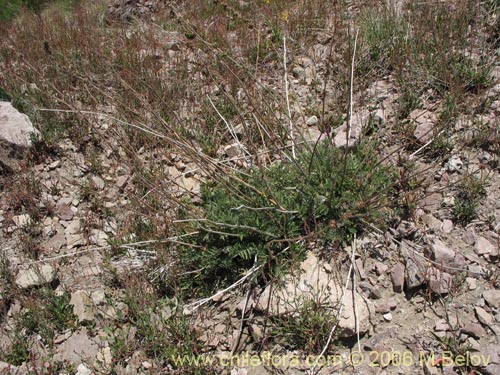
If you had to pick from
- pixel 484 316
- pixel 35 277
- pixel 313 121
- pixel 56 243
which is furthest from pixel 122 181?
pixel 484 316

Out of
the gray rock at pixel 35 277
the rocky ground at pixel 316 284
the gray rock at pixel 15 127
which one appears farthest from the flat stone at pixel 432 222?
the gray rock at pixel 15 127

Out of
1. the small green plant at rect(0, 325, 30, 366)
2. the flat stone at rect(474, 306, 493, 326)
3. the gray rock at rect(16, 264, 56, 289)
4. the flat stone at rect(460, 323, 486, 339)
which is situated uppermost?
the flat stone at rect(474, 306, 493, 326)

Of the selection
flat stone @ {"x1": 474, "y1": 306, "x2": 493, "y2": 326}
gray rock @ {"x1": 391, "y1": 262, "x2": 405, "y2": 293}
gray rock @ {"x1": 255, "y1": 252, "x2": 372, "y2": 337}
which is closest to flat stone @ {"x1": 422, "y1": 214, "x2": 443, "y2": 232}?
gray rock @ {"x1": 391, "y1": 262, "x2": 405, "y2": 293}

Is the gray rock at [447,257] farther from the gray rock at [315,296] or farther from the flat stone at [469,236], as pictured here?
the gray rock at [315,296]

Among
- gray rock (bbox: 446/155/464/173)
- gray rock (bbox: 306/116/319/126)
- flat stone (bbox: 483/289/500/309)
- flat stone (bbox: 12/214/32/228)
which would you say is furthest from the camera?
gray rock (bbox: 306/116/319/126)

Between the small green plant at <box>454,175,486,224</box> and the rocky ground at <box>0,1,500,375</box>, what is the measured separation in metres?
0.03

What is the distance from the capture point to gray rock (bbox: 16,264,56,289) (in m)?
3.39

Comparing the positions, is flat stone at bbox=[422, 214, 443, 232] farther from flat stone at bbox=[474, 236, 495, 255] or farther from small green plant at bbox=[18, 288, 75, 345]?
small green plant at bbox=[18, 288, 75, 345]

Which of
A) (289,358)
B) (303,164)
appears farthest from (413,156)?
(289,358)

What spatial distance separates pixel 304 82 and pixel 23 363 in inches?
161

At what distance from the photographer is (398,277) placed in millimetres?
2992

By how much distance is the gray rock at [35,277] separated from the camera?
3.39 metres

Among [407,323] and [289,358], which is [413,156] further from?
[289,358]

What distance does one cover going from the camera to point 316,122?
457cm
